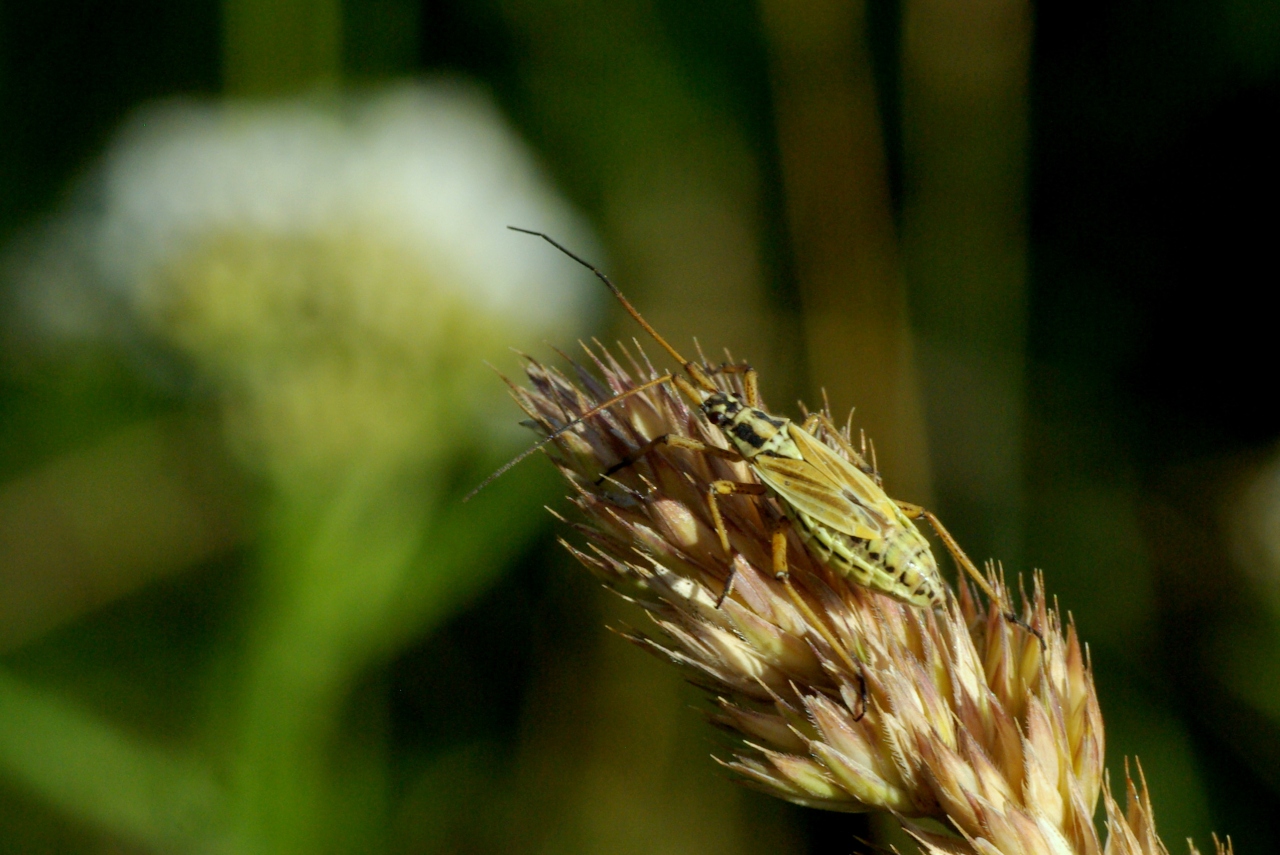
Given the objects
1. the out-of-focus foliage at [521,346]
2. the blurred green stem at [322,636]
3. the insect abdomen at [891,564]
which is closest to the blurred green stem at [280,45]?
the out-of-focus foliage at [521,346]

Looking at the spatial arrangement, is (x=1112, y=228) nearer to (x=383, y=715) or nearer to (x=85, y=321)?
(x=383, y=715)

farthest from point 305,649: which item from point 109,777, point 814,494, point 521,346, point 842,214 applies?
point 842,214

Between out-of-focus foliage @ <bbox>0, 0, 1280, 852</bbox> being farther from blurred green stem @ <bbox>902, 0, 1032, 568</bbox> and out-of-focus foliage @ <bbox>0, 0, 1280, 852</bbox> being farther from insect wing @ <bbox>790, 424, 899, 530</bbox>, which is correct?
insect wing @ <bbox>790, 424, 899, 530</bbox>

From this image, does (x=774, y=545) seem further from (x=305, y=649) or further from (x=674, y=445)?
(x=305, y=649)

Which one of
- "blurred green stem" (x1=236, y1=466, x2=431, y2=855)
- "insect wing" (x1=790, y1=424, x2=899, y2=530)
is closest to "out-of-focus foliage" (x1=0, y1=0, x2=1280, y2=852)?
"blurred green stem" (x1=236, y1=466, x2=431, y2=855)

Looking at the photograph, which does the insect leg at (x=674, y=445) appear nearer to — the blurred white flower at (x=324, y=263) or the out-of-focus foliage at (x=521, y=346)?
the out-of-focus foliage at (x=521, y=346)

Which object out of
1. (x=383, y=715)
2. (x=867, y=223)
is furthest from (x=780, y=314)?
(x=383, y=715)
